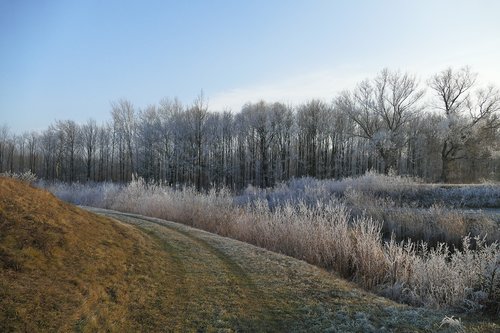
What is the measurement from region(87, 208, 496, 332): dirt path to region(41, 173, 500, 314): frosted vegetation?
3.40 ft

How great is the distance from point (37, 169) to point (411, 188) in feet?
238

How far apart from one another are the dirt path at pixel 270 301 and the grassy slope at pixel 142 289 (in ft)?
0.05

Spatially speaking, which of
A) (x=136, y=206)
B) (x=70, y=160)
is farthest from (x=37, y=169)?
(x=136, y=206)

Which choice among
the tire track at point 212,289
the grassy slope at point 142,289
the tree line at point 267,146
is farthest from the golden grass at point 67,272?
the tree line at point 267,146

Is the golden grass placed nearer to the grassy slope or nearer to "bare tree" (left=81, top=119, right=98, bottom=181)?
the grassy slope

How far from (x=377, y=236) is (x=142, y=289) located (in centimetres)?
485

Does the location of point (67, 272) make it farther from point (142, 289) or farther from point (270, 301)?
point (270, 301)

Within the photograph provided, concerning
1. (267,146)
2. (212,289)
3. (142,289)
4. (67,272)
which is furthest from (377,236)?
(267,146)

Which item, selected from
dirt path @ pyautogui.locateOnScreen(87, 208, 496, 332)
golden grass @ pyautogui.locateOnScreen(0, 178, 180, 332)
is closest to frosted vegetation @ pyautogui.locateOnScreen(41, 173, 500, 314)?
dirt path @ pyautogui.locateOnScreen(87, 208, 496, 332)

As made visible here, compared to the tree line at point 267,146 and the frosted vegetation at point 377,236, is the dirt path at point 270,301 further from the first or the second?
the tree line at point 267,146

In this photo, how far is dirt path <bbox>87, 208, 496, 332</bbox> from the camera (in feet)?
14.2

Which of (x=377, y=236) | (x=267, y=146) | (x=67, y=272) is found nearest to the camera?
(x=67, y=272)

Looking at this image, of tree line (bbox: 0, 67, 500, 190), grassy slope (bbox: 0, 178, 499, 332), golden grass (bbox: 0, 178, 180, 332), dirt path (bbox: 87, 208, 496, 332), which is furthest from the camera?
tree line (bbox: 0, 67, 500, 190)

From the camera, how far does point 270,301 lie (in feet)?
16.6
